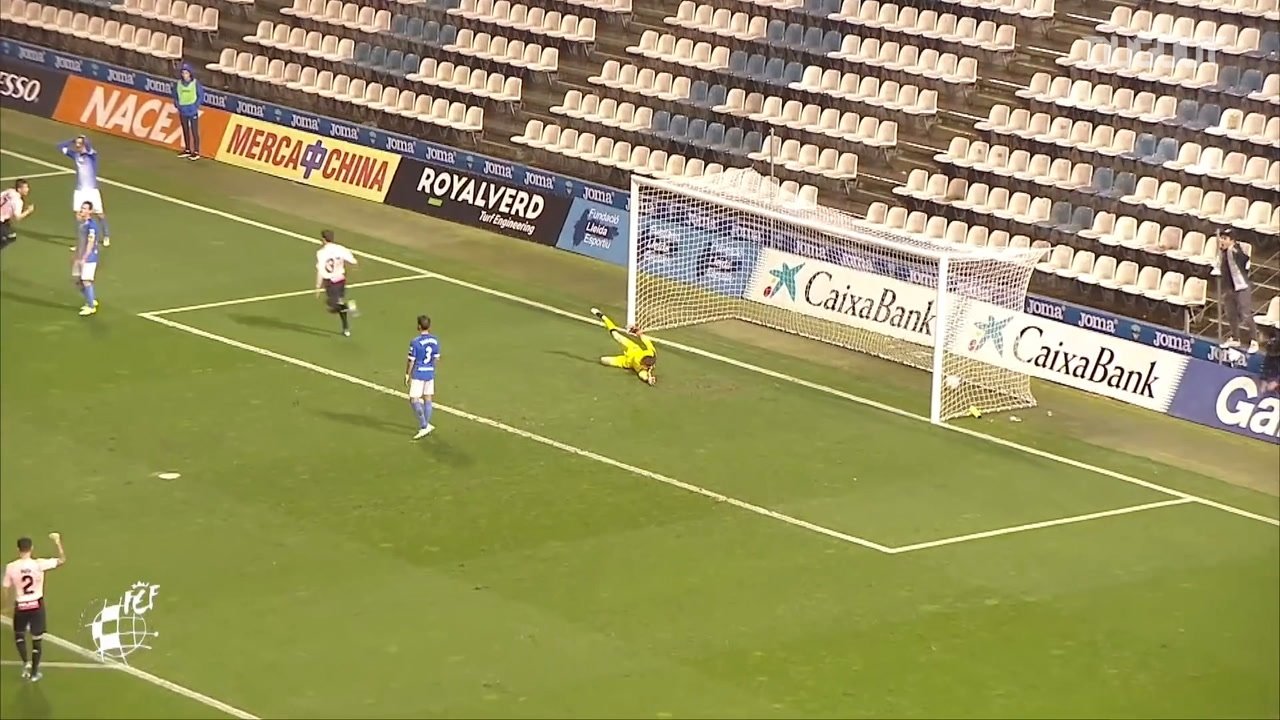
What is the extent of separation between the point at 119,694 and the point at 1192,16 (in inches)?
801

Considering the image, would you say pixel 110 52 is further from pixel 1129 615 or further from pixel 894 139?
pixel 1129 615

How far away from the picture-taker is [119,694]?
843 inches

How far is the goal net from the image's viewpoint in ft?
103

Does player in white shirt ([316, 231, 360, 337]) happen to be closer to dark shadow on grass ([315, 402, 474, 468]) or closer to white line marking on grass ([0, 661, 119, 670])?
dark shadow on grass ([315, 402, 474, 468])

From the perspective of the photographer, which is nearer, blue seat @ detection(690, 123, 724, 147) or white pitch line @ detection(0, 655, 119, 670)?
white pitch line @ detection(0, 655, 119, 670)

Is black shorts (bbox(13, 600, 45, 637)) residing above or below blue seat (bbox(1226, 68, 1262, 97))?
below

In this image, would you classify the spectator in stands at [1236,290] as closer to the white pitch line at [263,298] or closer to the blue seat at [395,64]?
the white pitch line at [263,298]

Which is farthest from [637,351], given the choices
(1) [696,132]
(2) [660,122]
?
(2) [660,122]

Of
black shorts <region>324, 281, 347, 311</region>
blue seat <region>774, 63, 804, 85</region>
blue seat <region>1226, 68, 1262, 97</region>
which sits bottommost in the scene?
black shorts <region>324, 281, 347, 311</region>

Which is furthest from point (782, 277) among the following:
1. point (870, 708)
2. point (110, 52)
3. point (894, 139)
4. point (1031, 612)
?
point (110, 52)

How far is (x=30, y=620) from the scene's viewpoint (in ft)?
69.7

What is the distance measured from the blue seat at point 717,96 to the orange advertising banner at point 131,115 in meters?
10.4

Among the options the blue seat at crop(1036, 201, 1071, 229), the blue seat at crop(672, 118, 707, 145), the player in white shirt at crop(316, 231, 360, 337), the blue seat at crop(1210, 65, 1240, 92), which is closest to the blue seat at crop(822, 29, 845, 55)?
the blue seat at crop(672, 118, 707, 145)

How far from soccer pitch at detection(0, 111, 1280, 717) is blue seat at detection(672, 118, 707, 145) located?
422 centimetres
